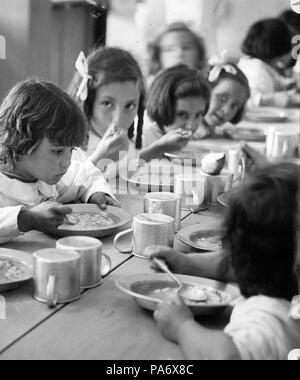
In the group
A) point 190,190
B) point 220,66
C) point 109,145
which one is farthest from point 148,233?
point 220,66

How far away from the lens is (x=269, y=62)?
10.3 feet

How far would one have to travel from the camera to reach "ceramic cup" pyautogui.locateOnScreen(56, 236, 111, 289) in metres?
0.86

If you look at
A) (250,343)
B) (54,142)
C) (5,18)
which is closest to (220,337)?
(250,343)

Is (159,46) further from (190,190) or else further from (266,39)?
(190,190)

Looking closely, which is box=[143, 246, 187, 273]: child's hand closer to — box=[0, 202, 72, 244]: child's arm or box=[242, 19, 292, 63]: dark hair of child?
box=[0, 202, 72, 244]: child's arm

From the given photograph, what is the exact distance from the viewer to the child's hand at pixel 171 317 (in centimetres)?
72

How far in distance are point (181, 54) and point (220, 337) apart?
2187 mm

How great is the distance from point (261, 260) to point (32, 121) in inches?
27.1

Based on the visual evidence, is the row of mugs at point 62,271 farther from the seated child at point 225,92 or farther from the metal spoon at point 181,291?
the seated child at point 225,92

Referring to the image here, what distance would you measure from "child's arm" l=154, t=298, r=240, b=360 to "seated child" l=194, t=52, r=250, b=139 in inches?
70.2

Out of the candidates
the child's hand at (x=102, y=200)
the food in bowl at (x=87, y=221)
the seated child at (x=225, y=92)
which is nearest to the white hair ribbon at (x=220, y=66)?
the seated child at (x=225, y=92)

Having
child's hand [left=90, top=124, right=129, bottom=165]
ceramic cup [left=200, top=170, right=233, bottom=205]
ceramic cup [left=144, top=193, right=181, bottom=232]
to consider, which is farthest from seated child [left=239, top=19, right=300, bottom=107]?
ceramic cup [left=144, top=193, right=181, bottom=232]

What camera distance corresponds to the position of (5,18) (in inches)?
58.3
